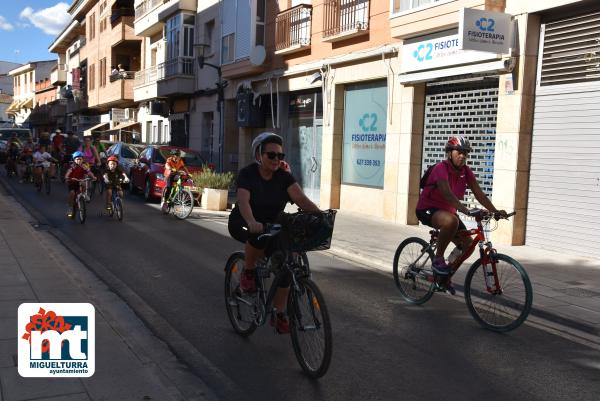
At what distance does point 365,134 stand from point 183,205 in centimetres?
509

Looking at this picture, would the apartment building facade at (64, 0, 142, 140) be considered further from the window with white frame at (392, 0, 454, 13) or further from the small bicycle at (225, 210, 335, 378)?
the small bicycle at (225, 210, 335, 378)

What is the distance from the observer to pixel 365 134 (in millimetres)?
15820

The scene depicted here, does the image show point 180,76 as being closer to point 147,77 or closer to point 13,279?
point 147,77

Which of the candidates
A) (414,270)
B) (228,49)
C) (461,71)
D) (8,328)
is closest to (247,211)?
(8,328)

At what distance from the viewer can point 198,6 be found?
86.9 feet

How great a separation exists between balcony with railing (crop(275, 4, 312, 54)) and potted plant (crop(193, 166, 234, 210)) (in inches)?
195

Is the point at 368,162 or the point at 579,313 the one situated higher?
the point at 368,162

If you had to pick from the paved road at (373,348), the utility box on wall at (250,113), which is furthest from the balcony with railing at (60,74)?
the paved road at (373,348)

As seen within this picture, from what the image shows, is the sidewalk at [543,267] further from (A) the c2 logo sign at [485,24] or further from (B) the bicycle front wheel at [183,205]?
(A) the c2 logo sign at [485,24]

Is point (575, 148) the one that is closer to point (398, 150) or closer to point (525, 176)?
point (525, 176)

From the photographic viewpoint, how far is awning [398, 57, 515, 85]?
10953 mm

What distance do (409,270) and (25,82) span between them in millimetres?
89043

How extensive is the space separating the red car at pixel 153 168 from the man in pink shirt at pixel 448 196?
38.1 feet

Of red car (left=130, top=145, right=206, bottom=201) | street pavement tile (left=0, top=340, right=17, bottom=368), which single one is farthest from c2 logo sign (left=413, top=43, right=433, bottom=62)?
street pavement tile (left=0, top=340, right=17, bottom=368)
